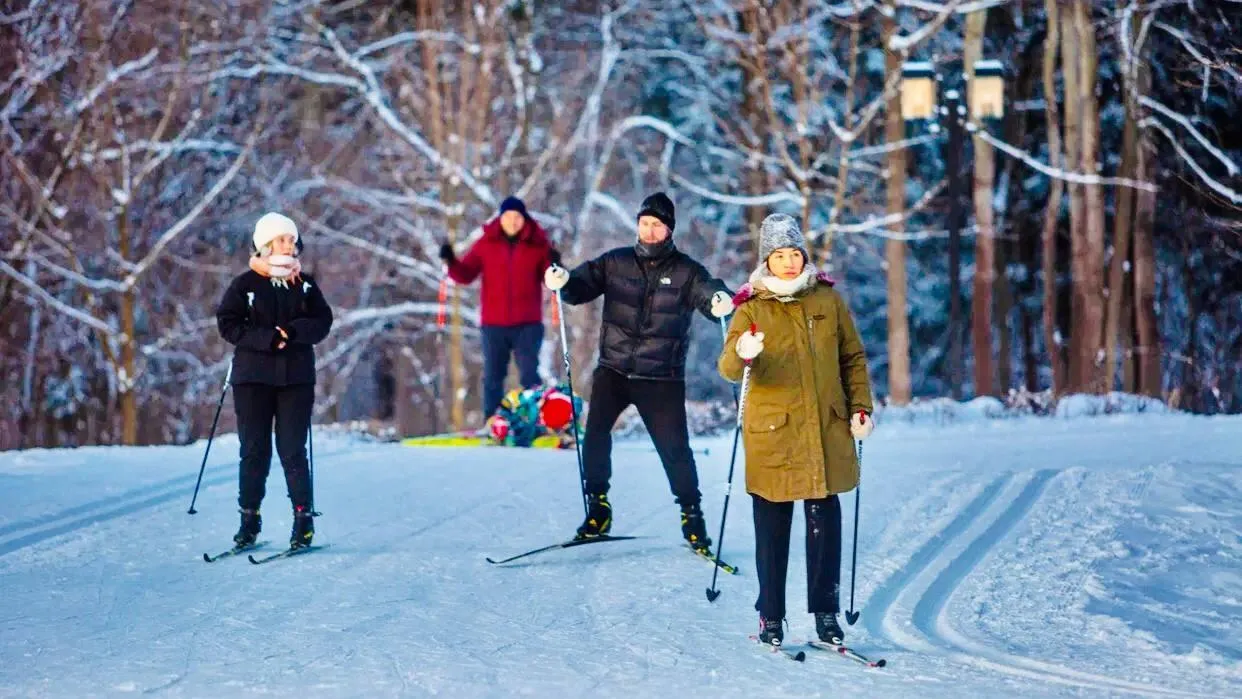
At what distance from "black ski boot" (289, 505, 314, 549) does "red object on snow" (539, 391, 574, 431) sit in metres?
5.29

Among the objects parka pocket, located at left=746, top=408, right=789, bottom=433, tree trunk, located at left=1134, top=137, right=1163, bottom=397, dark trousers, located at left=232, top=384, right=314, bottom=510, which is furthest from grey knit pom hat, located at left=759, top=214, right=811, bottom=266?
tree trunk, located at left=1134, top=137, right=1163, bottom=397

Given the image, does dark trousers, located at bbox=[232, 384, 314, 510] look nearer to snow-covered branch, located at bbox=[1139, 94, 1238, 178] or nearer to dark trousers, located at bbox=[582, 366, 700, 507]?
dark trousers, located at bbox=[582, 366, 700, 507]

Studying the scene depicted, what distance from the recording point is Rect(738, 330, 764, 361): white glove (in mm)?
7344

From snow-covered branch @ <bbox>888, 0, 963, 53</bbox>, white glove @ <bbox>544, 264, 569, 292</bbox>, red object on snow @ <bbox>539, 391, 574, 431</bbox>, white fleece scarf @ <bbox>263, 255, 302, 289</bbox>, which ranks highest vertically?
snow-covered branch @ <bbox>888, 0, 963, 53</bbox>

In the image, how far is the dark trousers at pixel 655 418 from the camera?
9672 millimetres

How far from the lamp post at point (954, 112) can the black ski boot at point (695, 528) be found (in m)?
12.0

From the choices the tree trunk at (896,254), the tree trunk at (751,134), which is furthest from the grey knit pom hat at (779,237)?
the tree trunk at (751,134)

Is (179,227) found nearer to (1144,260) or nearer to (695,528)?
(1144,260)

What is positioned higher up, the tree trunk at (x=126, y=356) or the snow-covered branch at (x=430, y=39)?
the snow-covered branch at (x=430, y=39)

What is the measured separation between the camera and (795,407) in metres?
7.50

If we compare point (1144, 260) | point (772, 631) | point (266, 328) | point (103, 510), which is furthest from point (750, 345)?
point (1144, 260)

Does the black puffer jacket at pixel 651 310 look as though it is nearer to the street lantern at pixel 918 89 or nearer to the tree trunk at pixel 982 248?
the street lantern at pixel 918 89

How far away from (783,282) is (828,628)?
1426mm

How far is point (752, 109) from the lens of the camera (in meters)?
31.4
